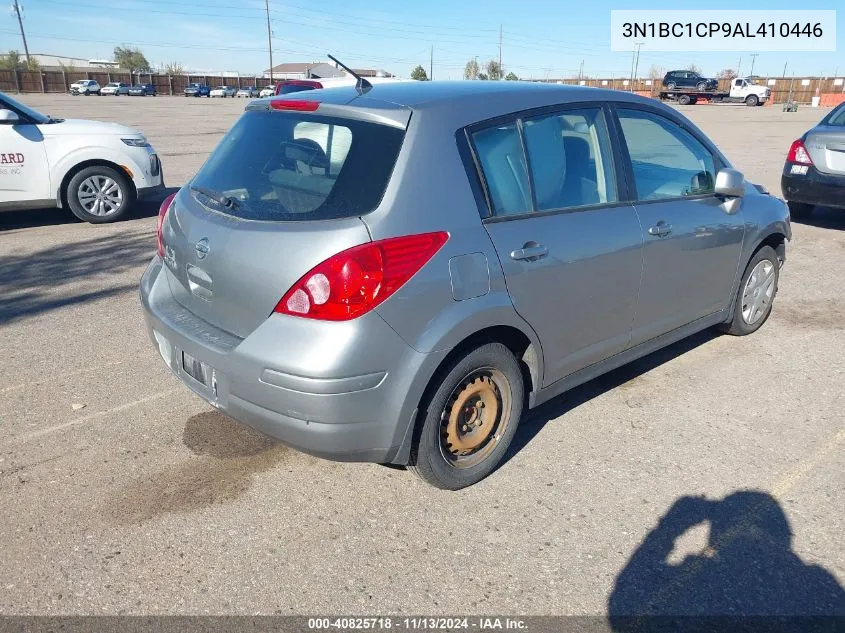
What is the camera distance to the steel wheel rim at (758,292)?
4.81 m

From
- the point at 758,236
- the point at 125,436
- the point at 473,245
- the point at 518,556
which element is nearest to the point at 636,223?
the point at 473,245

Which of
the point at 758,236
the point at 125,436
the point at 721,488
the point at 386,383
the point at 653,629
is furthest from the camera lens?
the point at 758,236

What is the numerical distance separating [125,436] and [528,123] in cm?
256

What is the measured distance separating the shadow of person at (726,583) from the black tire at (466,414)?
787mm

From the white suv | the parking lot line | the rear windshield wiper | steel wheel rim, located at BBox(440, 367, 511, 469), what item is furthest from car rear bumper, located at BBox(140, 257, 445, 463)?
the white suv

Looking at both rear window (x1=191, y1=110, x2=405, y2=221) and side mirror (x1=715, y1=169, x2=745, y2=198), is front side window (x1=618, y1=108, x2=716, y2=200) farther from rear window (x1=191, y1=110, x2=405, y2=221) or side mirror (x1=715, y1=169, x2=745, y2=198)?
rear window (x1=191, y1=110, x2=405, y2=221)

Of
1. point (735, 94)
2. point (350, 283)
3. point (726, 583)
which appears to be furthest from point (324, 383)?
point (735, 94)

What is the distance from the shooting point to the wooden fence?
5675 cm

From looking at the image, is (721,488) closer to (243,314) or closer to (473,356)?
(473,356)

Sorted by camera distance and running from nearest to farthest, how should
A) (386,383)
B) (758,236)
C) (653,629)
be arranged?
(653,629), (386,383), (758,236)

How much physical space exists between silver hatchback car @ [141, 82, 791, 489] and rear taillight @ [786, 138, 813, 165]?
214 inches

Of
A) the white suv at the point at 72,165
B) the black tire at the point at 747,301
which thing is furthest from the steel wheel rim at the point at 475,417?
the white suv at the point at 72,165

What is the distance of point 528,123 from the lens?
322cm

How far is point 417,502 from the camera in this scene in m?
3.05
